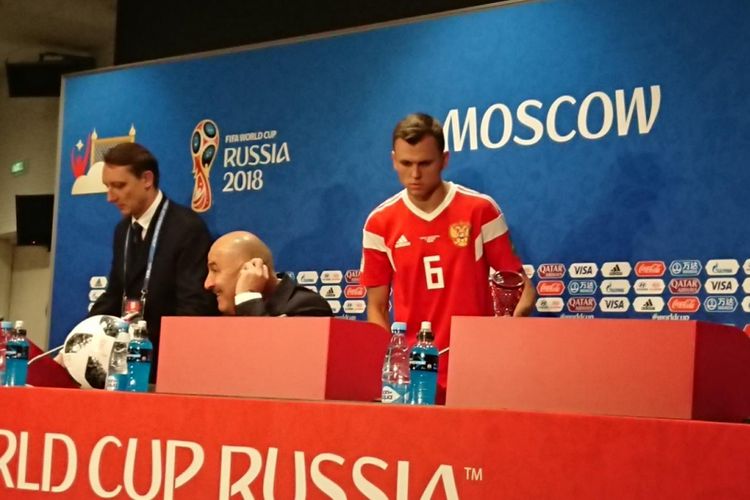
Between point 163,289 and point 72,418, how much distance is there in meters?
1.87

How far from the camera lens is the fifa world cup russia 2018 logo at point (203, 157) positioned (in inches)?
182

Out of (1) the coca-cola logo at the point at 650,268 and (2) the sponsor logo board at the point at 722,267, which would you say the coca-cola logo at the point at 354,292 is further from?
(2) the sponsor logo board at the point at 722,267

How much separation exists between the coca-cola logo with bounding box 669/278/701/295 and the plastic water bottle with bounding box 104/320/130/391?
5.69 feet

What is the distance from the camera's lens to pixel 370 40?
4250 mm

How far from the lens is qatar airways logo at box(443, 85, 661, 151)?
3.52 metres

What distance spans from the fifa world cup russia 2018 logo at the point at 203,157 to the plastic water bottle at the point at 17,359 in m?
2.12

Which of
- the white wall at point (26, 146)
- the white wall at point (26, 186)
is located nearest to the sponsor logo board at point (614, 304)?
the white wall at point (26, 186)

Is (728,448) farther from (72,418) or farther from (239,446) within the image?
(72,418)

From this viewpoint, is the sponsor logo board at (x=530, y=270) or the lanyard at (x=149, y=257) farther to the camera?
the lanyard at (x=149, y=257)

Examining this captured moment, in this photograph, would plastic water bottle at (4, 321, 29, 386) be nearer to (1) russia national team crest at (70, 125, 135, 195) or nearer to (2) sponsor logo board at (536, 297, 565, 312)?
(2) sponsor logo board at (536, 297, 565, 312)

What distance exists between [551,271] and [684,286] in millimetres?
472

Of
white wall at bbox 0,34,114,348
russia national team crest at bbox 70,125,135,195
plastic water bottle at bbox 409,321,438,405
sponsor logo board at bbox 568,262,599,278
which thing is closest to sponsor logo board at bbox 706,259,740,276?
sponsor logo board at bbox 568,262,599,278

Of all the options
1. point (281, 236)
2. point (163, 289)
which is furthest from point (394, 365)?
point (281, 236)

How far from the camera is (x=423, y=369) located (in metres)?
2.00
